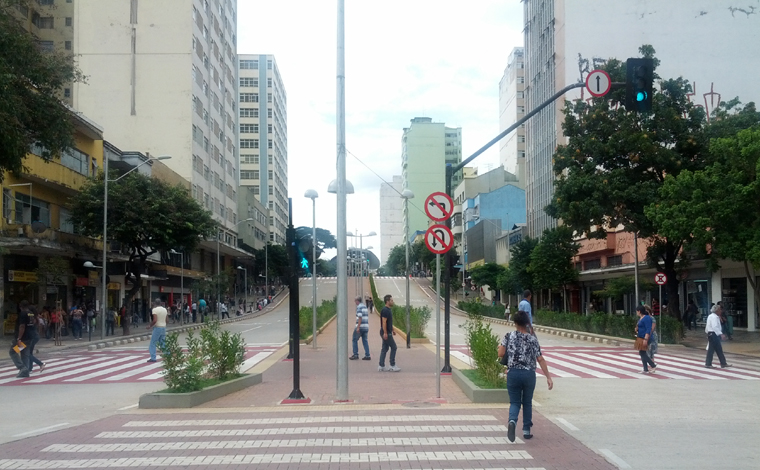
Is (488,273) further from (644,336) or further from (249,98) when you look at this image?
(249,98)

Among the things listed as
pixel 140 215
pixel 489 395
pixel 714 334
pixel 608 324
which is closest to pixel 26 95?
pixel 489 395

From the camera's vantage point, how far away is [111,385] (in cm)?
1683

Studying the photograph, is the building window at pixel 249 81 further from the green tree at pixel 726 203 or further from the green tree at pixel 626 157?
the green tree at pixel 726 203

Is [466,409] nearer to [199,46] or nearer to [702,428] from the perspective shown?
[702,428]

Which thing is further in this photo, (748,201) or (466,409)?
(748,201)

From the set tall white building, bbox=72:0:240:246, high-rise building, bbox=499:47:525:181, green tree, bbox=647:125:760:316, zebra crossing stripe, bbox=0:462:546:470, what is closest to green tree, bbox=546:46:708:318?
green tree, bbox=647:125:760:316

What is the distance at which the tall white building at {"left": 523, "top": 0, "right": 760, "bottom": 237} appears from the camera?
56375 mm

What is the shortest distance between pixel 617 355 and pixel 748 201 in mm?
6778

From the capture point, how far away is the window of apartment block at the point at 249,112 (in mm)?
111188

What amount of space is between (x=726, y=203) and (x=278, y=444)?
67.3 ft

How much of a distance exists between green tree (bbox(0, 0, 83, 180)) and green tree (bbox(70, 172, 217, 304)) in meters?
15.9

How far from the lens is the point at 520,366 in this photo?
891 cm

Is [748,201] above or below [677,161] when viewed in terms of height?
below

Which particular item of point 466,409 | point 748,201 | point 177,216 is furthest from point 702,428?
point 177,216
